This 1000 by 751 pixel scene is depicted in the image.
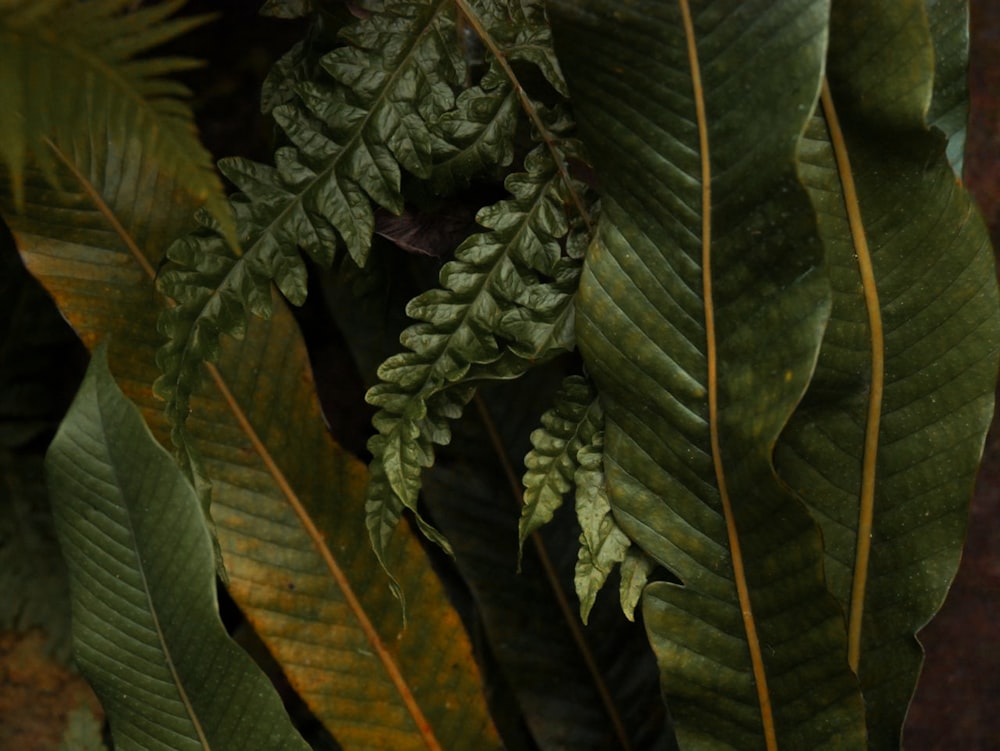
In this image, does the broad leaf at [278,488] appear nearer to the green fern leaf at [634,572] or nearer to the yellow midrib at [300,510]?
the yellow midrib at [300,510]

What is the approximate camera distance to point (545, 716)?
4.01 ft

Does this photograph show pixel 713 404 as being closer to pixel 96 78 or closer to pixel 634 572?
pixel 634 572

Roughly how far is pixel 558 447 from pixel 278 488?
340mm

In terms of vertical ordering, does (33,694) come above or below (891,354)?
below

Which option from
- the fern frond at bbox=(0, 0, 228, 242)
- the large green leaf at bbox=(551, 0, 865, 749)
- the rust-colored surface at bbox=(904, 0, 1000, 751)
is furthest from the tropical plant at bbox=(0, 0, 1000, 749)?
the rust-colored surface at bbox=(904, 0, 1000, 751)

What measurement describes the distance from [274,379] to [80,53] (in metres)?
0.50

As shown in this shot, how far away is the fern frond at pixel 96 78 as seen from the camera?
0.61 m

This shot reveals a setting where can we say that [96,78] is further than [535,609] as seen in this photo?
No

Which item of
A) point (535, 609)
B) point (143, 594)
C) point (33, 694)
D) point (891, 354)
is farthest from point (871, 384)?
point (33, 694)

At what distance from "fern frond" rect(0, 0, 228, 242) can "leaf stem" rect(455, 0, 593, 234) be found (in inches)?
13.5

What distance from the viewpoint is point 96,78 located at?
0.63 meters

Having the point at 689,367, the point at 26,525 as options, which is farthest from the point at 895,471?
the point at 26,525

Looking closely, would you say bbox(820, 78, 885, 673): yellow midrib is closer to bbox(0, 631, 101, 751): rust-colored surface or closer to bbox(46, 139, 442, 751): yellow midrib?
bbox(46, 139, 442, 751): yellow midrib

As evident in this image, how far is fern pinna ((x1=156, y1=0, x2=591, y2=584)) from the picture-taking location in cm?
90
